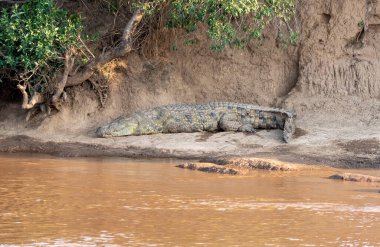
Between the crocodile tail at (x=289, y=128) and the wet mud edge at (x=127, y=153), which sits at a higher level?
the crocodile tail at (x=289, y=128)

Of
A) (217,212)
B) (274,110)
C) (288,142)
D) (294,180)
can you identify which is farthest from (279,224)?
→ (274,110)

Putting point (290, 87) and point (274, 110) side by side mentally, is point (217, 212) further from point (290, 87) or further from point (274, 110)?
point (290, 87)

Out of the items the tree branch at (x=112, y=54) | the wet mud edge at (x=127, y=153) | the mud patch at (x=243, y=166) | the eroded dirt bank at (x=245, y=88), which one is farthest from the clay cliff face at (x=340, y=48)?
the mud patch at (x=243, y=166)

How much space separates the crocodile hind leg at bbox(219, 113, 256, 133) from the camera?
1248 cm

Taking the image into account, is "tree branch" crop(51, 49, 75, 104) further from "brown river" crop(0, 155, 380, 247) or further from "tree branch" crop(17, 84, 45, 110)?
"brown river" crop(0, 155, 380, 247)

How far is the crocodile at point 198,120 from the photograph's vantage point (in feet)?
41.3

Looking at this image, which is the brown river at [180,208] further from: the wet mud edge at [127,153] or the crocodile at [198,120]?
the crocodile at [198,120]

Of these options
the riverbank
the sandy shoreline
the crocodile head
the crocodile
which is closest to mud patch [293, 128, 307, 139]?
the riverbank

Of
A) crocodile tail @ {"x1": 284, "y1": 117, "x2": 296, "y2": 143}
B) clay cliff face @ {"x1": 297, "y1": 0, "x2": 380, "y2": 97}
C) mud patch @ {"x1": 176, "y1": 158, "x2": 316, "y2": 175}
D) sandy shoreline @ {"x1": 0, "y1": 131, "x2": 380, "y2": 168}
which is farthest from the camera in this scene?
clay cliff face @ {"x1": 297, "y1": 0, "x2": 380, "y2": 97}

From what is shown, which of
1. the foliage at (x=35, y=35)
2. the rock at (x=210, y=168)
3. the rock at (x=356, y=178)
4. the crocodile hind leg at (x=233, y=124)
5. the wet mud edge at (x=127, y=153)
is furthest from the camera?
the crocodile hind leg at (x=233, y=124)

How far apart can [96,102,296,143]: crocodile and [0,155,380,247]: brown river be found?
2944 millimetres

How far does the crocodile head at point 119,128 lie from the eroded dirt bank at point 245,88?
168 millimetres

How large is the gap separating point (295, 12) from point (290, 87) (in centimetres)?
135

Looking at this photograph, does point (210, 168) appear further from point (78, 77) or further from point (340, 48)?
point (340, 48)
